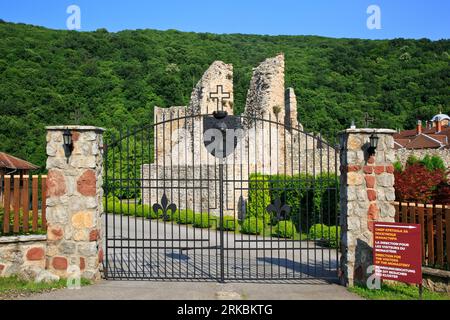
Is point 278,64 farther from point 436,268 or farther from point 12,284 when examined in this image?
point 12,284

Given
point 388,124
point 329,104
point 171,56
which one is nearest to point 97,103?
point 171,56

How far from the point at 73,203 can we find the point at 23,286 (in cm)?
166

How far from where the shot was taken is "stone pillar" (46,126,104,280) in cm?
808

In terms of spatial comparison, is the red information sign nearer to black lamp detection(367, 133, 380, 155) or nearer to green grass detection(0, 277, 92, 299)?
black lamp detection(367, 133, 380, 155)

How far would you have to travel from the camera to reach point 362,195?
26.4 ft

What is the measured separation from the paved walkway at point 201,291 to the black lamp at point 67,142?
2451mm

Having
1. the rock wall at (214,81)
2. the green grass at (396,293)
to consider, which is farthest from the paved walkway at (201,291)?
the rock wall at (214,81)

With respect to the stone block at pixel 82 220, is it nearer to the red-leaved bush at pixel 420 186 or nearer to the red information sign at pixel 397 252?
the red information sign at pixel 397 252

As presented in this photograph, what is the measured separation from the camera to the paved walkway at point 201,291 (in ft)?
23.6

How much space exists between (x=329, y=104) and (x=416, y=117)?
1387 centimetres

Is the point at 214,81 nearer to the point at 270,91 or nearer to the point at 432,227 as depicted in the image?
the point at 270,91

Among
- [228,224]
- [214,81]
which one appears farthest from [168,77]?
[228,224]

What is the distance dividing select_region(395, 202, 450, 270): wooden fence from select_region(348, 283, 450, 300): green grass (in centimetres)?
65

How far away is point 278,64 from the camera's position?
24.1 m
